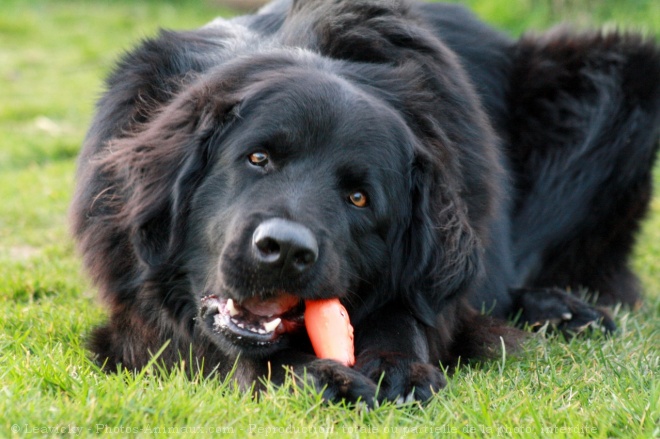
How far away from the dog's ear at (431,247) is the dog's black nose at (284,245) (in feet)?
1.92

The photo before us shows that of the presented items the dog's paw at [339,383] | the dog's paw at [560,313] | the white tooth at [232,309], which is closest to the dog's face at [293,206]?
the white tooth at [232,309]

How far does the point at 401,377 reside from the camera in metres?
2.91

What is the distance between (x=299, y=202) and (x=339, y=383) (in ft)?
1.98

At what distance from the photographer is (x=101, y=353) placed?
3.47 meters

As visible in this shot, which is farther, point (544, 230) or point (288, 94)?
point (544, 230)

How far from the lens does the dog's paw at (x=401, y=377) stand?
112 inches

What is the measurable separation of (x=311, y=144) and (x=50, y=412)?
123cm

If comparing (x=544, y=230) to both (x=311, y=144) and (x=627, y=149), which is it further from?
(x=311, y=144)

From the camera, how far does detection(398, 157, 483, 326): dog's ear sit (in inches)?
128

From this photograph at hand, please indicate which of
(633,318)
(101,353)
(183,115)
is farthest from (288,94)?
(633,318)

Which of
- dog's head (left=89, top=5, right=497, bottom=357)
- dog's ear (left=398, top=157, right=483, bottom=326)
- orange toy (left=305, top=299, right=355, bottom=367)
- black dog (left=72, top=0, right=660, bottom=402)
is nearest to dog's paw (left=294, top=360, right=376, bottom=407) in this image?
black dog (left=72, top=0, right=660, bottom=402)

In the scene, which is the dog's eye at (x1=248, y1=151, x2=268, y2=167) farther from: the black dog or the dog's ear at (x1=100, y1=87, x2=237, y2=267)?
the dog's ear at (x1=100, y1=87, x2=237, y2=267)

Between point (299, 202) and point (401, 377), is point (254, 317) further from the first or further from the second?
point (401, 377)

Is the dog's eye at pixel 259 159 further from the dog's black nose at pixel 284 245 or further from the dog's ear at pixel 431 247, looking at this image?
the dog's ear at pixel 431 247
